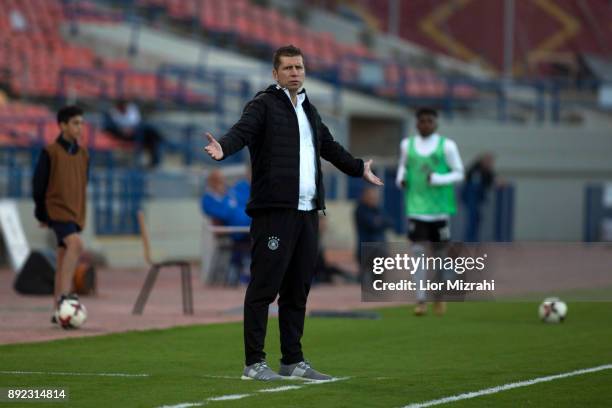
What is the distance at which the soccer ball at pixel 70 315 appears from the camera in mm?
12969

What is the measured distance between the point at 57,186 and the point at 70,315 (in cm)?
123

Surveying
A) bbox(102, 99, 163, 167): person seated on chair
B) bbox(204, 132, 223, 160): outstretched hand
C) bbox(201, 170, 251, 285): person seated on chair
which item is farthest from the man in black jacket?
bbox(102, 99, 163, 167): person seated on chair

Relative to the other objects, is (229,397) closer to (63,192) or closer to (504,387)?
(504,387)

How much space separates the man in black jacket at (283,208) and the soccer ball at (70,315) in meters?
4.01

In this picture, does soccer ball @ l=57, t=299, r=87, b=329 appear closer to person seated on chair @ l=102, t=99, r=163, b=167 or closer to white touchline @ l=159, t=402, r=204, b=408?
white touchline @ l=159, t=402, r=204, b=408

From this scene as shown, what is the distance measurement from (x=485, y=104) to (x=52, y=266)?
20.5m

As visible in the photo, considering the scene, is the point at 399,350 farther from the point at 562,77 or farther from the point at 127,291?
the point at 562,77

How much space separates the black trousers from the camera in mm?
9195

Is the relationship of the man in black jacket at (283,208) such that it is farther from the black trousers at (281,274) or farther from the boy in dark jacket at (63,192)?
the boy in dark jacket at (63,192)

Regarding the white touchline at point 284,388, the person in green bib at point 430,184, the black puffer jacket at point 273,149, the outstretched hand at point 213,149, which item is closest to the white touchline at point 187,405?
the white touchline at point 284,388

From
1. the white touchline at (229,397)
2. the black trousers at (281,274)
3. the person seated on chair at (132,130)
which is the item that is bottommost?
the white touchline at (229,397)

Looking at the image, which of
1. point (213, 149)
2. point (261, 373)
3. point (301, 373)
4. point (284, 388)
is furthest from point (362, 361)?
point (213, 149)

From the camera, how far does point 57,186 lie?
13.4 meters

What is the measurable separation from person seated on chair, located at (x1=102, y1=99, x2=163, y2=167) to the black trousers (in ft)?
55.6
